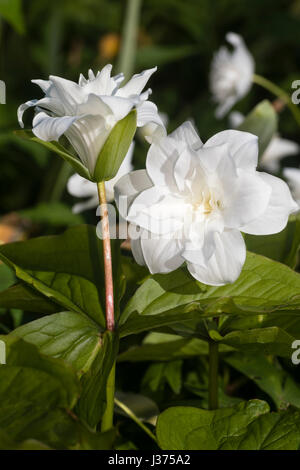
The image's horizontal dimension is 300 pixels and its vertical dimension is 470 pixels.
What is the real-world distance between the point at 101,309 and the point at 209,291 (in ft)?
0.28

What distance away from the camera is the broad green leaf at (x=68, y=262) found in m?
0.45

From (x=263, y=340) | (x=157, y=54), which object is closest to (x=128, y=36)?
(x=157, y=54)

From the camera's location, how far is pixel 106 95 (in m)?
0.39

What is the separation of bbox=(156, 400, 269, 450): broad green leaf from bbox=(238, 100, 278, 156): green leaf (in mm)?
345

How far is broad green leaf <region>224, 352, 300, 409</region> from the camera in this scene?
493 mm

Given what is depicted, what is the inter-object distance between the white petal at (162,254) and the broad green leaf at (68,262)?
0.06 metres

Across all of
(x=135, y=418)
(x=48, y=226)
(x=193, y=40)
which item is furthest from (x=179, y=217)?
(x=193, y=40)

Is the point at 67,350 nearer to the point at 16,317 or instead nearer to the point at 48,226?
the point at 16,317

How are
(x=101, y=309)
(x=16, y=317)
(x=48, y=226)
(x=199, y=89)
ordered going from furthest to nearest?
(x=199, y=89)
(x=48, y=226)
(x=16, y=317)
(x=101, y=309)

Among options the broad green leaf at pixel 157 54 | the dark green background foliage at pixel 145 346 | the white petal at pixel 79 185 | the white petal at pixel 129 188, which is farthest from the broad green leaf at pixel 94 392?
the broad green leaf at pixel 157 54

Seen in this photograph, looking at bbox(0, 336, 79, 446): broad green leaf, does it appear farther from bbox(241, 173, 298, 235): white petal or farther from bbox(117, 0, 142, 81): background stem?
bbox(117, 0, 142, 81): background stem

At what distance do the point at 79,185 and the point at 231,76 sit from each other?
27.3 inches

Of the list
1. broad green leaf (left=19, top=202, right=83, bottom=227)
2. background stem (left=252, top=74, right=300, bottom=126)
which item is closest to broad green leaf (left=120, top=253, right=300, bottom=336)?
background stem (left=252, top=74, right=300, bottom=126)

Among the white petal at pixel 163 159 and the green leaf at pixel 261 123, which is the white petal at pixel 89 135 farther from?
the green leaf at pixel 261 123
